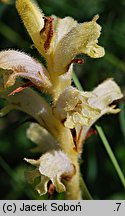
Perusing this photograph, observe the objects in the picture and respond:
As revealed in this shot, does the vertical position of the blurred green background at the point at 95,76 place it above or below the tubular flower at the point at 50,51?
above

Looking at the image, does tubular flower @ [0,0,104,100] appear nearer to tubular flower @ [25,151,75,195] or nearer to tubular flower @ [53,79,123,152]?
tubular flower @ [53,79,123,152]

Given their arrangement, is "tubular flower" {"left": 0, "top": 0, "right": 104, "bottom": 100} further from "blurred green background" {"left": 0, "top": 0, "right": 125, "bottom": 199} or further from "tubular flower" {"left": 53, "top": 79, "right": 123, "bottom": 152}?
"blurred green background" {"left": 0, "top": 0, "right": 125, "bottom": 199}

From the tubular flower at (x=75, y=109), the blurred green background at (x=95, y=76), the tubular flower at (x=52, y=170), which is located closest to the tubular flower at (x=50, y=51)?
the tubular flower at (x=75, y=109)

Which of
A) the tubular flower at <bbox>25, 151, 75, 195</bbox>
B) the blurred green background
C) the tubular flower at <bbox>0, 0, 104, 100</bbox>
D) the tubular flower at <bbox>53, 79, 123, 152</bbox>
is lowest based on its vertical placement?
the tubular flower at <bbox>25, 151, 75, 195</bbox>

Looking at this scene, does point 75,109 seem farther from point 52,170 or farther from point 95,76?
point 95,76

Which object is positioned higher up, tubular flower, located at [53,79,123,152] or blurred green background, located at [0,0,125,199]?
blurred green background, located at [0,0,125,199]

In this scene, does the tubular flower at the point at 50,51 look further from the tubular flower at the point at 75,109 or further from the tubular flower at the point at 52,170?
the tubular flower at the point at 52,170

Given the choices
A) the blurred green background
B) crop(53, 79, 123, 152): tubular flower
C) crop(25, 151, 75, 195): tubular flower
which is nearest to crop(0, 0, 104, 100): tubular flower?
crop(53, 79, 123, 152): tubular flower

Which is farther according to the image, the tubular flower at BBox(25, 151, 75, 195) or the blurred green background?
the blurred green background
